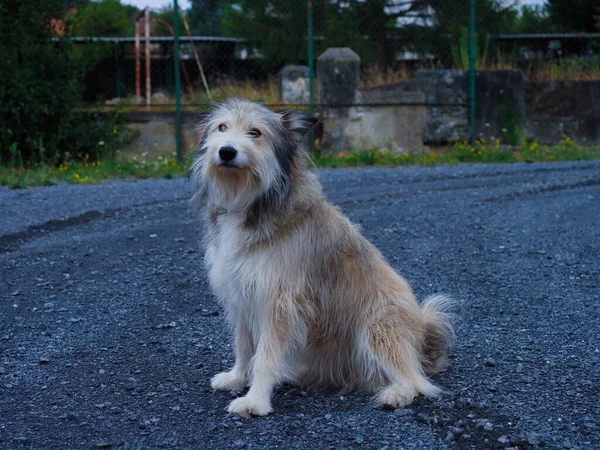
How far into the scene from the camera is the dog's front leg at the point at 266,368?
3818mm

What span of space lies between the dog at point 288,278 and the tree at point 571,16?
19.7 metres

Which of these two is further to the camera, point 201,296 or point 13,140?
point 13,140

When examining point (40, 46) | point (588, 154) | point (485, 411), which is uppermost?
point (40, 46)

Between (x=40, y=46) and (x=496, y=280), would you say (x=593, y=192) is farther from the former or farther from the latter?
(x=40, y=46)

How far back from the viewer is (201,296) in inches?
238

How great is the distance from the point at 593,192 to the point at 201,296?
667 centimetres

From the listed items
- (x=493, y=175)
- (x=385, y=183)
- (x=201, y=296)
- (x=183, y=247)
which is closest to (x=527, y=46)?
(x=493, y=175)

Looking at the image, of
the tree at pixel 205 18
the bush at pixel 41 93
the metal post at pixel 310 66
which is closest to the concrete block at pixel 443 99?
the metal post at pixel 310 66

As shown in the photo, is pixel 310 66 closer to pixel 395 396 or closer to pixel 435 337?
pixel 435 337

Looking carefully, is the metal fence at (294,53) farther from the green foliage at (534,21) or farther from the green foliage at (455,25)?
the green foliage at (534,21)

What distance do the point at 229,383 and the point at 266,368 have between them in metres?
0.41

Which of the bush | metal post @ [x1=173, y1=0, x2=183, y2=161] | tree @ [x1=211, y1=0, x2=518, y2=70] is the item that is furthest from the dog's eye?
tree @ [x1=211, y1=0, x2=518, y2=70]

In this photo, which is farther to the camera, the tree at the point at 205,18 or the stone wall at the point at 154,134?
the tree at the point at 205,18

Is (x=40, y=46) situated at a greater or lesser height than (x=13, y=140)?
greater
